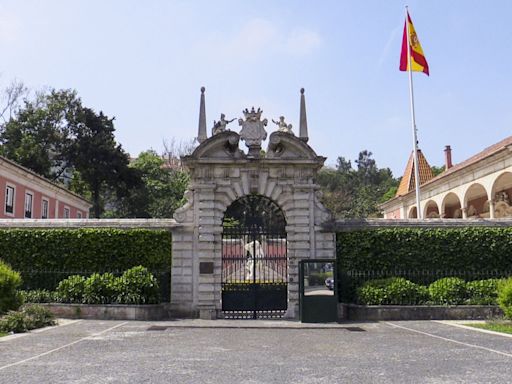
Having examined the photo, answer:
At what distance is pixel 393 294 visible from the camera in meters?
15.8

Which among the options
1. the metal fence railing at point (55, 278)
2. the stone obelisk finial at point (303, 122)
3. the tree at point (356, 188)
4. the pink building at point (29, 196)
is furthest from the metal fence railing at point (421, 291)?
the tree at point (356, 188)

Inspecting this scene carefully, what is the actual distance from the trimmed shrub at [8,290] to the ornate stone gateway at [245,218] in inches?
188

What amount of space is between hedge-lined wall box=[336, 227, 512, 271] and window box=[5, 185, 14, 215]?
21641 mm

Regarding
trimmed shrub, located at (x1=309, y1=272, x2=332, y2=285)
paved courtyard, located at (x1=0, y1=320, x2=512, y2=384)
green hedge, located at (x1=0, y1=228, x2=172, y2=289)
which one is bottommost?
paved courtyard, located at (x1=0, y1=320, x2=512, y2=384)

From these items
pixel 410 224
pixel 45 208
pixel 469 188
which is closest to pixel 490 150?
pixel 469 188

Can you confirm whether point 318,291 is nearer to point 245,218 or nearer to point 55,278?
point 245,218

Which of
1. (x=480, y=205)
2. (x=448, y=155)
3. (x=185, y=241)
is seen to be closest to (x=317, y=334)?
(x=185, y=241)

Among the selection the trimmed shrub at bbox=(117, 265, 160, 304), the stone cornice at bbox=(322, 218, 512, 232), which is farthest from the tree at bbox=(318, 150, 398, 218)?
the trimmed shrub at bbox=(117, 265, 160, 304)

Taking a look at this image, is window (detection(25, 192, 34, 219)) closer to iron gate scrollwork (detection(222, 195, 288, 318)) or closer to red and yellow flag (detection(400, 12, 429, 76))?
iron gate scrollwork (detection(222, 195, 288, 318))

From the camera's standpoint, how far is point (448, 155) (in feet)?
127

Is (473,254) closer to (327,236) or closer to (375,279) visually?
(375,279)

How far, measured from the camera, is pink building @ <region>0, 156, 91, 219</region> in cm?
2953

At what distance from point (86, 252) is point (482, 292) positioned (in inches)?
507

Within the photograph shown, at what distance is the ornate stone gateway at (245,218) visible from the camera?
55.1 feet
